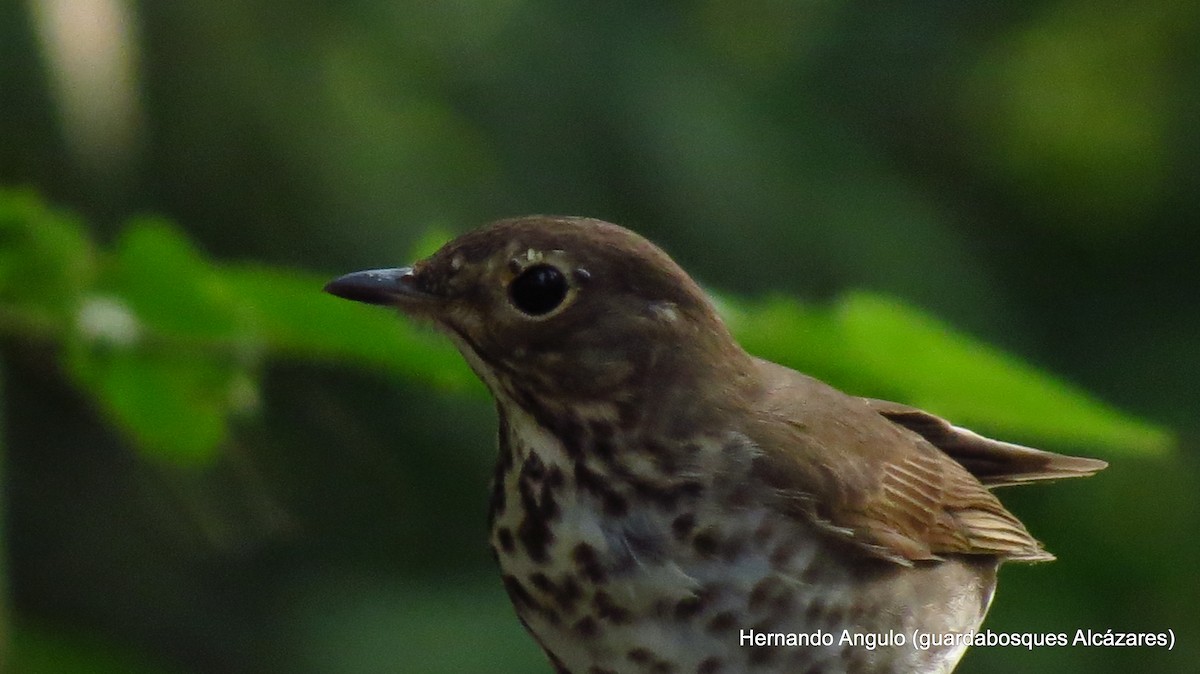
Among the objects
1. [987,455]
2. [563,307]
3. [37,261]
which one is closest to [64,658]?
[37,261]

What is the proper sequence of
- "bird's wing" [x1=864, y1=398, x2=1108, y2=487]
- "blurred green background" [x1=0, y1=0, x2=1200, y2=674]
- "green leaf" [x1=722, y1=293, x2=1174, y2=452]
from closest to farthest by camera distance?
"green leaf" [x1=722, y1=293, x2=1174, y2=452]
"bird's wing" [x1=864, y1=398, x2=1108, y2=487]
"blurred green background" [x1=0, y1=0, x2=1200, y2=674]

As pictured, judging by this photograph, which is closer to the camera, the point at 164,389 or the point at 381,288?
the point at 381,288

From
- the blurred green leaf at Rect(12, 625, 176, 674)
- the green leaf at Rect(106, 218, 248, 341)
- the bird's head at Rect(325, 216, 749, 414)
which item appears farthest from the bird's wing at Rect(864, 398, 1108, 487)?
the blurred green leaf at Rect(12, 625, 176, 674)

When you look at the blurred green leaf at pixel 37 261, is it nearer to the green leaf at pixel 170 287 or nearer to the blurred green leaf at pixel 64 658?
the green leaf at pixel 170 287

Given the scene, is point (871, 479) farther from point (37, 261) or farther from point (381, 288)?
point (37, 261)

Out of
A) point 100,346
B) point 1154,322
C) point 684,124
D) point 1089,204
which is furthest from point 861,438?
point 1089,204

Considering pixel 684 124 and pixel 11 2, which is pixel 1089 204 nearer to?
pixel 684 124

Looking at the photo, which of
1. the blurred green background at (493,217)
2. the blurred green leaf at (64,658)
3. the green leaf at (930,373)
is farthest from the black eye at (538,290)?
the blurred green background at (493,217)

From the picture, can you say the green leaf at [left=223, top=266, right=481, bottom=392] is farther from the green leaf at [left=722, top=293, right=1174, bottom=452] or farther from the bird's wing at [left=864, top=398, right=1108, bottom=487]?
the bird's wing at [left=864, top=398, right=1108, bottom=487]
